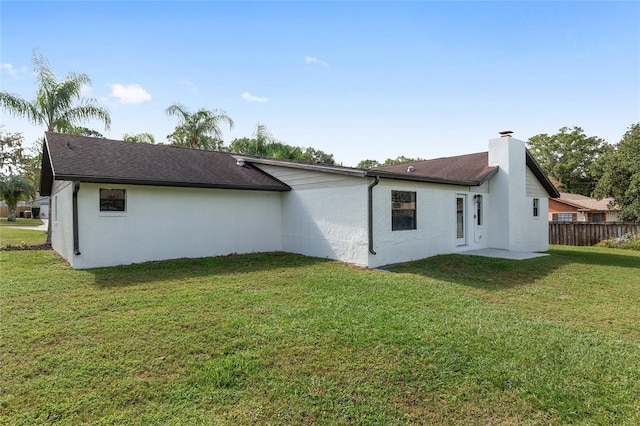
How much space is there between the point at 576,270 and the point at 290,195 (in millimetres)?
8658

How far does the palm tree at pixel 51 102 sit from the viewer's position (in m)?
14.1

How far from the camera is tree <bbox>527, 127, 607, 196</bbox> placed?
43219 mm

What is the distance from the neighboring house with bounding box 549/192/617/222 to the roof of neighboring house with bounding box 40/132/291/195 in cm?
2861

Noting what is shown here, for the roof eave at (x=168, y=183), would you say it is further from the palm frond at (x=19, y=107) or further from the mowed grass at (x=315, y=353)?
the palm frond at (x=19, y=107)

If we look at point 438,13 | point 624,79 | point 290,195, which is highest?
point 438,13

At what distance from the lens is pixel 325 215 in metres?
10.5

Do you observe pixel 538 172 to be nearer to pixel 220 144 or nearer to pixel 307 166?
pixel 307 166

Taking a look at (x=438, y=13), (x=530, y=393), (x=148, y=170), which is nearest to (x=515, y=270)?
(x=530, y=393)

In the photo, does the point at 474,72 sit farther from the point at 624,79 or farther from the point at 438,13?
the point at 624,79

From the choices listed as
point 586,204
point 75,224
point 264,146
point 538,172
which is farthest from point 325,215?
point 586,204

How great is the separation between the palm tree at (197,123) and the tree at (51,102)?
9094mm

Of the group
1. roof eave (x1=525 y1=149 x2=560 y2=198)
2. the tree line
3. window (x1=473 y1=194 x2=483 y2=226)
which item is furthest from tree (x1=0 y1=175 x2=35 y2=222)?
roof eave (x1=525 y1=149 x2=560 y2=198)

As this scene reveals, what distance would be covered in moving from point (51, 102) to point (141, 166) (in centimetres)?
754

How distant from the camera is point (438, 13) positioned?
34.6 feet
